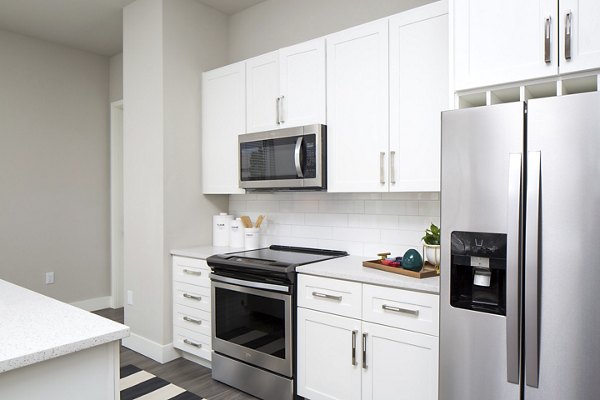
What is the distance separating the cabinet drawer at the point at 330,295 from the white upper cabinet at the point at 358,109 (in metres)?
0.61

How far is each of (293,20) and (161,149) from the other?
1.44 meters

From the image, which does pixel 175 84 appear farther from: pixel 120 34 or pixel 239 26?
pixel 120 34

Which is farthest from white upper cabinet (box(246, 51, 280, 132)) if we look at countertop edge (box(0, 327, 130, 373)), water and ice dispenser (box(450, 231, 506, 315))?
countertop edge (box(0, 327, 130, 373))

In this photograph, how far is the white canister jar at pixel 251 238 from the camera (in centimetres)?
329

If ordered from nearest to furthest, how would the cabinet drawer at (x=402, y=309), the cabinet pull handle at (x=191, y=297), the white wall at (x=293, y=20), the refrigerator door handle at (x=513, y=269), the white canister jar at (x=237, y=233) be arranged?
the refrigerator door handle at (x=513, y=269), the cabinet drawer at (x=402, y=309), the white wall at (x=293, y=20), the cabinet pull handle at (x=191, y=297), the white canister jar at (x=237, y=233)

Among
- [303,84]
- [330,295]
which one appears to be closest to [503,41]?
[303,84]

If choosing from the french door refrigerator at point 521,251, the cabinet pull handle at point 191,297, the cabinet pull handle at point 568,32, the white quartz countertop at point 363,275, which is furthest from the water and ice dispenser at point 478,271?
the cabinet pull handle at point 191,297

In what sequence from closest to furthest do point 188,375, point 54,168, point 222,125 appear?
point 188,375 < point 222,125 < point 54,168

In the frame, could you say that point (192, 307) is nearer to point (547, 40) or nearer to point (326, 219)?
point (326, 219)

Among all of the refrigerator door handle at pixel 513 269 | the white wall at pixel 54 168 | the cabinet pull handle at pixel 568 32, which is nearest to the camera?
the refrigerator door handle at pixel 513 269

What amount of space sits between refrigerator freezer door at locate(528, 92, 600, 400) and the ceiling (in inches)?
108

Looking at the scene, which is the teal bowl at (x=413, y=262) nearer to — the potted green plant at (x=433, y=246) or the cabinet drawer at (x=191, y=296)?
the potted green plant at (x=433, y=246)

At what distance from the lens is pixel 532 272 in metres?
1.44

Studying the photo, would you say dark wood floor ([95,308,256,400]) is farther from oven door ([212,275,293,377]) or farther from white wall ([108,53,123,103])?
white wall ([108,53,123,103])
